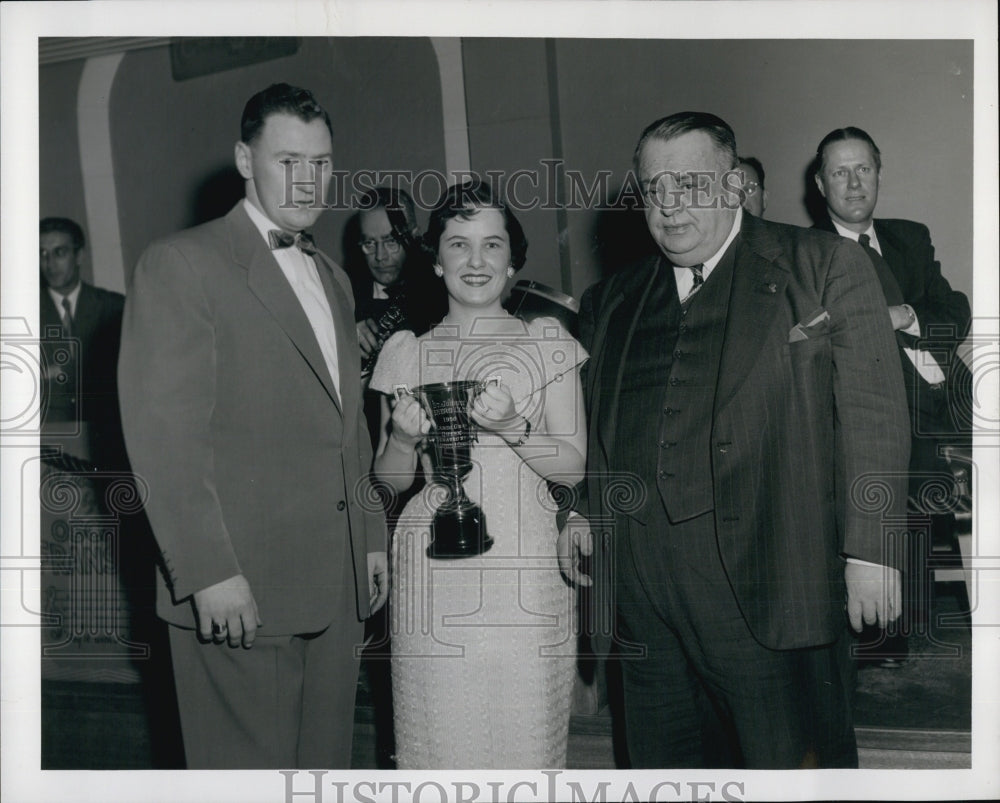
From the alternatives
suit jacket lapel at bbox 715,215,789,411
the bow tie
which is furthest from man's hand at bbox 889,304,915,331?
the bow tie

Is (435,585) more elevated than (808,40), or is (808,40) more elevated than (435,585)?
(808,40)

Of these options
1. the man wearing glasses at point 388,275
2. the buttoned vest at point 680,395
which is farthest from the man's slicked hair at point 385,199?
the buttoned vest at point 680,395

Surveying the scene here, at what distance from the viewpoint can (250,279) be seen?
2.82 meters

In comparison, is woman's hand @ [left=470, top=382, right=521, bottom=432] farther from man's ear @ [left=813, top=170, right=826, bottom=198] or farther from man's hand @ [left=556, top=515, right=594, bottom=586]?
man's ear @ [left=813, top=170, right=826, bottom=198]

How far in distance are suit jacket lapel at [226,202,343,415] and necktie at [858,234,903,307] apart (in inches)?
66.3

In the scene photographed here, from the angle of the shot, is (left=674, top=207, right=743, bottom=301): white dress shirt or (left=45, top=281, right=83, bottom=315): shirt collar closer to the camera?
(left=674, top=207, right=743, bottom=301): white dress shirt

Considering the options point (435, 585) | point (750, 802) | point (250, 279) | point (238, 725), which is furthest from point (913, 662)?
point (250, 279)

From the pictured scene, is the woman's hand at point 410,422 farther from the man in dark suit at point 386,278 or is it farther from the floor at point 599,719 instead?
the floor at point 599,719

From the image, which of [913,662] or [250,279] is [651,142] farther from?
[913,662]

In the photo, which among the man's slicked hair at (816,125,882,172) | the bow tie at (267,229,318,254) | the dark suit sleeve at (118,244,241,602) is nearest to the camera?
the dark suit sleeve at (118,244,241,602)

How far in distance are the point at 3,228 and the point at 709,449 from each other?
231 cm

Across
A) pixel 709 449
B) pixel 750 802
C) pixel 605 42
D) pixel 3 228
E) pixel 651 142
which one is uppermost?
pixel 605 42

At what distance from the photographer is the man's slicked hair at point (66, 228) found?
305 centimetres

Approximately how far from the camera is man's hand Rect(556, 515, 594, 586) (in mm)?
2918
